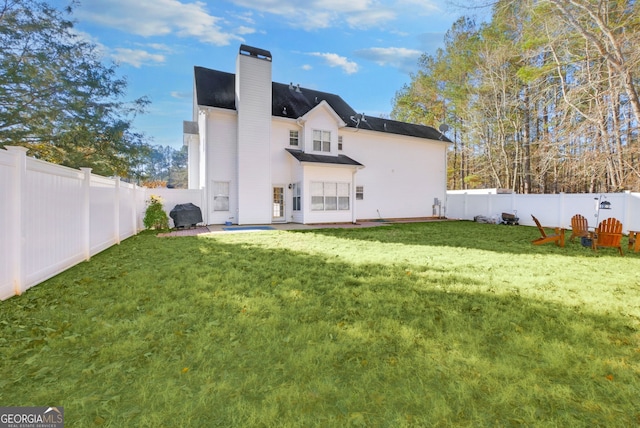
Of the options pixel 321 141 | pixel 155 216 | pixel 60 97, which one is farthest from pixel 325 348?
pixel 60 97

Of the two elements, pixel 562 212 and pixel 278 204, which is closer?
pixel 562 212

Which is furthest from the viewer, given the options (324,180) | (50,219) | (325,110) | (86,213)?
(325,110)

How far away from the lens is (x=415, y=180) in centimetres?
2056

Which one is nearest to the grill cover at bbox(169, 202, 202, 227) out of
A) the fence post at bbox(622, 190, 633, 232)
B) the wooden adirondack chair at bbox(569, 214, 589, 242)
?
the wooden adirondack chair at bbox(569, 214, 589, 242)

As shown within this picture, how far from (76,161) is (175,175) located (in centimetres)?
5645

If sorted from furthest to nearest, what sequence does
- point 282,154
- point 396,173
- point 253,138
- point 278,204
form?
point 396,173 → point 278,204 → point 282,154 → point 253,138

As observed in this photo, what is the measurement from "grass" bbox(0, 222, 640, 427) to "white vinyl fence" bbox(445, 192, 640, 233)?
32.8 ft

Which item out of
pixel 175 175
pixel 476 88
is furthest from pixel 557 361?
pixel 175 175

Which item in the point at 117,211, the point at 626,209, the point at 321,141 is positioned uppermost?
the point at 321,141

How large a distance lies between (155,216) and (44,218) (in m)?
8.51

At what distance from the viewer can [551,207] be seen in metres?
15.0

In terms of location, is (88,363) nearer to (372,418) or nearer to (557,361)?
(372,418)

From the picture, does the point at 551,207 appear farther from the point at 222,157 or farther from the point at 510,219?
the point at 222,157

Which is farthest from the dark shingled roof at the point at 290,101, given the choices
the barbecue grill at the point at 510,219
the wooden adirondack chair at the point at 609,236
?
the wooden adirondack chair at the point at 609,236
